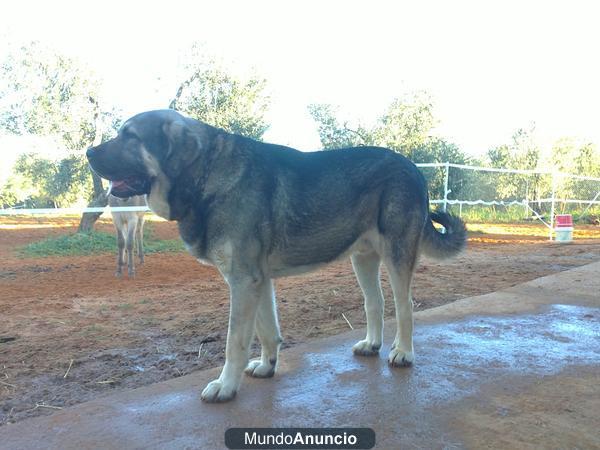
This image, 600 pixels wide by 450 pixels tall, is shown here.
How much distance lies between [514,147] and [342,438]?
98.5 feet

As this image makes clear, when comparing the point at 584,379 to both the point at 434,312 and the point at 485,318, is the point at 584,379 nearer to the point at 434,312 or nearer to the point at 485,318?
the point at 485,318

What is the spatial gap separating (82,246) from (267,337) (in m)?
10.4

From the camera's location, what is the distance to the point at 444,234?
361 centimetres

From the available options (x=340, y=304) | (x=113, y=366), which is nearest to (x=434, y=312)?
(x=340, y=304)

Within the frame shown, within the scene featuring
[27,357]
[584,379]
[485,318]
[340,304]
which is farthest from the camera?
[340,304]

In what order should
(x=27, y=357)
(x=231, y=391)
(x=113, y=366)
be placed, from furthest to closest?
1. (x=27, y=357)
2. (x=113, y=366)
3. (x=231, y=391)

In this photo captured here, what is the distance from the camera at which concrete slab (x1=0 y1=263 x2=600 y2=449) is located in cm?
219

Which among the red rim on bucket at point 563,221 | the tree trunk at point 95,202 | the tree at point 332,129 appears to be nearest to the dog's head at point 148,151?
the tree trunk at point 95,202

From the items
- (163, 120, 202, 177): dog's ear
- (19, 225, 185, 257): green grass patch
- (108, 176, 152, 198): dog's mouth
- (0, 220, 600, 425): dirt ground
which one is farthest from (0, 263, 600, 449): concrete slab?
(19, 225, 185, 257): green grass patch

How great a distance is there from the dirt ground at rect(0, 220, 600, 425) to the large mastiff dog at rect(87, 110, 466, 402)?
925 mm

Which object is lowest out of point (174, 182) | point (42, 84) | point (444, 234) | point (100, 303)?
point (100, 303)

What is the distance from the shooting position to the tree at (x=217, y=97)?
15.3 metres

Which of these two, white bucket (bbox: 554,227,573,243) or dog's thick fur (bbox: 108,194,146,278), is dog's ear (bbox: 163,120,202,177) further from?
white bucket (bbox: 554,227,573,243)

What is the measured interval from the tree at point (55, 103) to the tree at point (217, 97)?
2.48m
